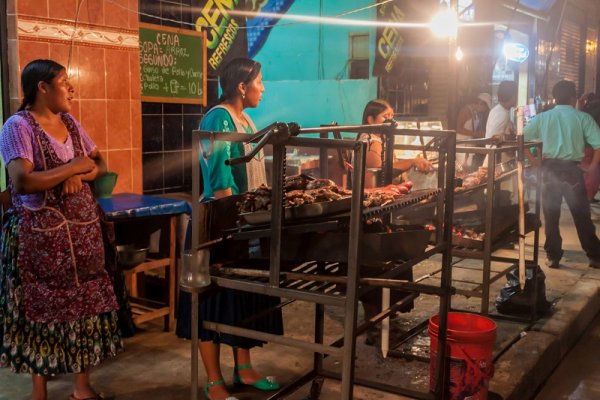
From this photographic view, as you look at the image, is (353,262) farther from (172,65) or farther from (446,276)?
(172,65)

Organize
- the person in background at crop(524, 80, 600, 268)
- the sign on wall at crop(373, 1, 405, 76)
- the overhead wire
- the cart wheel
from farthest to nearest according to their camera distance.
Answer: the sign on wall at crop(373, 1, 405, 76) < the person in background at crop(524, 80, 600, 268) < the overhead wire < the cart wheel

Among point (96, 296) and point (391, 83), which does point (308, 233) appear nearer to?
point (96, 296)

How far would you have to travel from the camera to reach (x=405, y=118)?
1259cm

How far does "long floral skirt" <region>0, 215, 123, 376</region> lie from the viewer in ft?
12.5

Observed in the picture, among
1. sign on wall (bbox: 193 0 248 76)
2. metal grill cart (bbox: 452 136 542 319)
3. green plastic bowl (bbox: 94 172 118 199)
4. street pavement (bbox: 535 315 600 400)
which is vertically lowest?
street pavement (bbox: 535 315 600 400)

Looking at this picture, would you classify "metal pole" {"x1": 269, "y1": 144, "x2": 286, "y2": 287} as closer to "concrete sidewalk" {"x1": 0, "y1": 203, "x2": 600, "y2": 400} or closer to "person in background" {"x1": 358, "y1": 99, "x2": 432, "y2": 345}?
"concrete sidewalk" {"x1": 0, "y1": 203, "x2": 600, "y2": 400}

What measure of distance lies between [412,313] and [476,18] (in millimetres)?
10374

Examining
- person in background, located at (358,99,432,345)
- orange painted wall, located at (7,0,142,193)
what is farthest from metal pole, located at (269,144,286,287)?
orange painted wall, located at (7,0,142,193)

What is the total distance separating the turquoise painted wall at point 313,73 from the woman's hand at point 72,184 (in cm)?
821

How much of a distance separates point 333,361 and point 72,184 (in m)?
2.40

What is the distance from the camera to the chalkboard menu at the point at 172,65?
6.23m

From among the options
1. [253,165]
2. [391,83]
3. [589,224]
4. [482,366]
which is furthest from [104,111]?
[391,83]

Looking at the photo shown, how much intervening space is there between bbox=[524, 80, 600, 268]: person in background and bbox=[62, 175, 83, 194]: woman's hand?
613cm

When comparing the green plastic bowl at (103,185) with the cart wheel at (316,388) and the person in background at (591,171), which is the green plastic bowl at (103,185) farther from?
the person in background at (591,171)
